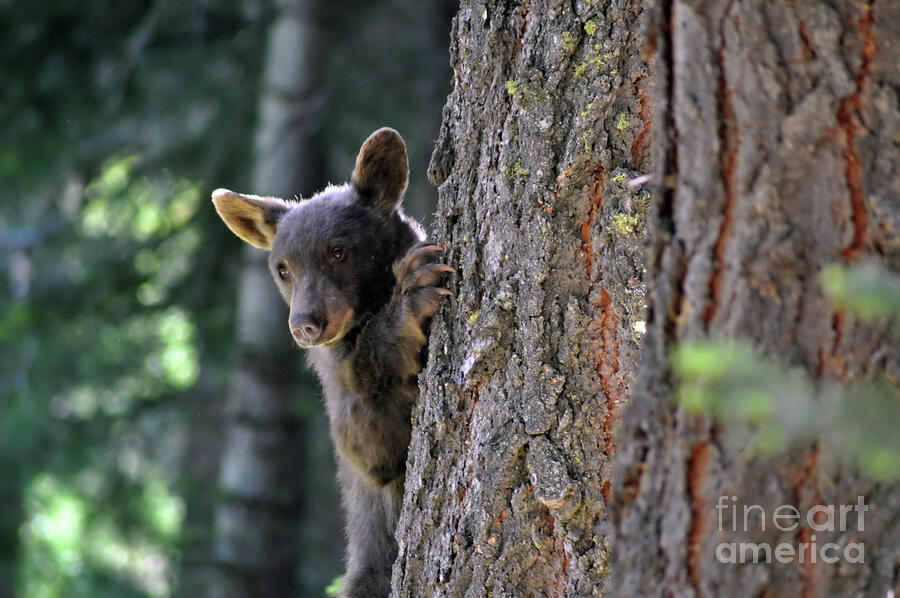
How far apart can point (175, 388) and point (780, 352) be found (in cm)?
822

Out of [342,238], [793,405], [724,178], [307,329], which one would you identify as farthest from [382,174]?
[793,405]

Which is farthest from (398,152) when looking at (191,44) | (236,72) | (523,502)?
(236,72)

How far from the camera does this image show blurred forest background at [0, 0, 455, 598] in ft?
25.5

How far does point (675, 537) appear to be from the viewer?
1655 mm

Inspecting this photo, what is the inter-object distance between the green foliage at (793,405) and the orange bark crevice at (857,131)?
0.72ft

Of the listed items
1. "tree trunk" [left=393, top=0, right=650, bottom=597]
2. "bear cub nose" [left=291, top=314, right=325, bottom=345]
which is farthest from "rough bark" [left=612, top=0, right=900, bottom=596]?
"bear cub nose" [left=291, top=314, right=325, bottom=345]

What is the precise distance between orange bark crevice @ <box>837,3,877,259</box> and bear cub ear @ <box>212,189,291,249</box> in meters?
3.36

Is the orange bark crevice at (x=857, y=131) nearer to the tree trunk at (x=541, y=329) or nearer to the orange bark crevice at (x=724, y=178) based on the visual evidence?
the orange bark crevice at (x=724, y=178)

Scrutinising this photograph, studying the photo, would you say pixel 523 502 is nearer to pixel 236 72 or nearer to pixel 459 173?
pixel 459 173

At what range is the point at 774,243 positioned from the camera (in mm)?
1600

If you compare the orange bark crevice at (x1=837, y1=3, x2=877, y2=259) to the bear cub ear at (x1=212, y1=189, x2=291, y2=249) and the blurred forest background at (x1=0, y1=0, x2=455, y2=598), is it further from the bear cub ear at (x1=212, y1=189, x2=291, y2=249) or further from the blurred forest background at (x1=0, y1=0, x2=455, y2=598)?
the blurred forest background at (x1=0, y1=0, x2=455, y2=598)

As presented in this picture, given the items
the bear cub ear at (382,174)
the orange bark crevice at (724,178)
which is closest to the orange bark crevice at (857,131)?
the orange bark crevice at (724,178)

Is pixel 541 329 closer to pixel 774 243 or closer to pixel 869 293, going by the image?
pixel 774 243

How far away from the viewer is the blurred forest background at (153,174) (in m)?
7.77
